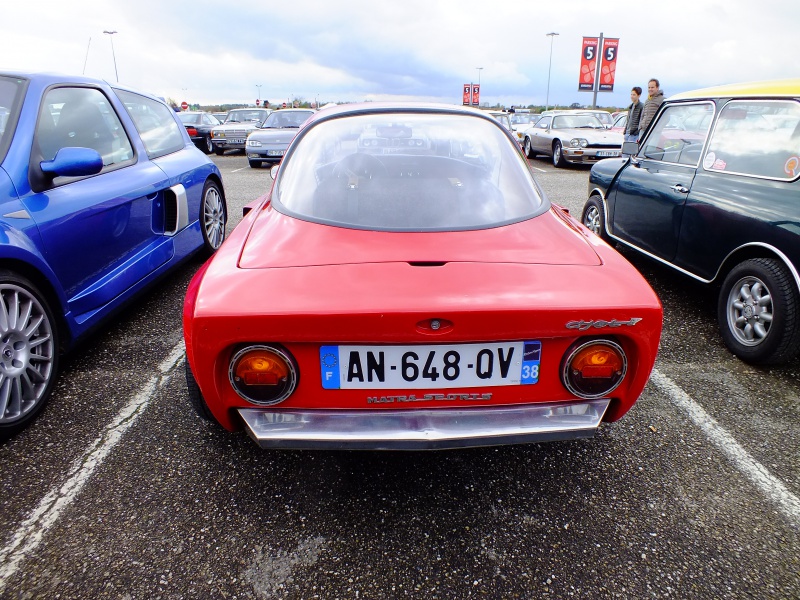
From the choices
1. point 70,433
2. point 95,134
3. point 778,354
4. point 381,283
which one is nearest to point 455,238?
point 381,283

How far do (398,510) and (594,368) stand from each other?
0.87 metres

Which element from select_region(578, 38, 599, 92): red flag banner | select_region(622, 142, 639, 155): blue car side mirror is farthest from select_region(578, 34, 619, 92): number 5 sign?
select_region(622, 142, 639, 155): blue car side mirror

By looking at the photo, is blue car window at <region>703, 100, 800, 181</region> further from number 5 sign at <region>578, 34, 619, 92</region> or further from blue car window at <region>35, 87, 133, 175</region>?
number 5 sign at <region>578, 34, 619, 92</region>

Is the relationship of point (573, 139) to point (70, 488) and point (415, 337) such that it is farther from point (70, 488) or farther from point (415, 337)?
point (70, 488)

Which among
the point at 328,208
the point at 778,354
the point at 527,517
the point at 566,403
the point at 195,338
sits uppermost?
the point at 328,208

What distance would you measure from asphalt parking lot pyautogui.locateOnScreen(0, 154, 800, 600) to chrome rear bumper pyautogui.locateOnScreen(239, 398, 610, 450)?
0.39 m

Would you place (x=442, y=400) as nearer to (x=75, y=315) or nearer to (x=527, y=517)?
(x=527, y=517)

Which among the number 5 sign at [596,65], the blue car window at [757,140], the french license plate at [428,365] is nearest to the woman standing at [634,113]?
the blue car window at [757,140]

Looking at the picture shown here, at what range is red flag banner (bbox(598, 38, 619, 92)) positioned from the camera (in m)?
31.2

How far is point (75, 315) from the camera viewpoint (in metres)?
2.72

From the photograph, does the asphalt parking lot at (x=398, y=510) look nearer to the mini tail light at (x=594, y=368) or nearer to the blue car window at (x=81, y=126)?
the mini tail light at (x=594, y=368)

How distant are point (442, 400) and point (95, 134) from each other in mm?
2928

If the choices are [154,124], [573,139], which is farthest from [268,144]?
[154,124]

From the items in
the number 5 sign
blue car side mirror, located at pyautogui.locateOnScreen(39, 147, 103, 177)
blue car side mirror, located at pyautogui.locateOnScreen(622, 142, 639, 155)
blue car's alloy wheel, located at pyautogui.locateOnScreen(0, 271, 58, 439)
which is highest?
the number 5 sign
